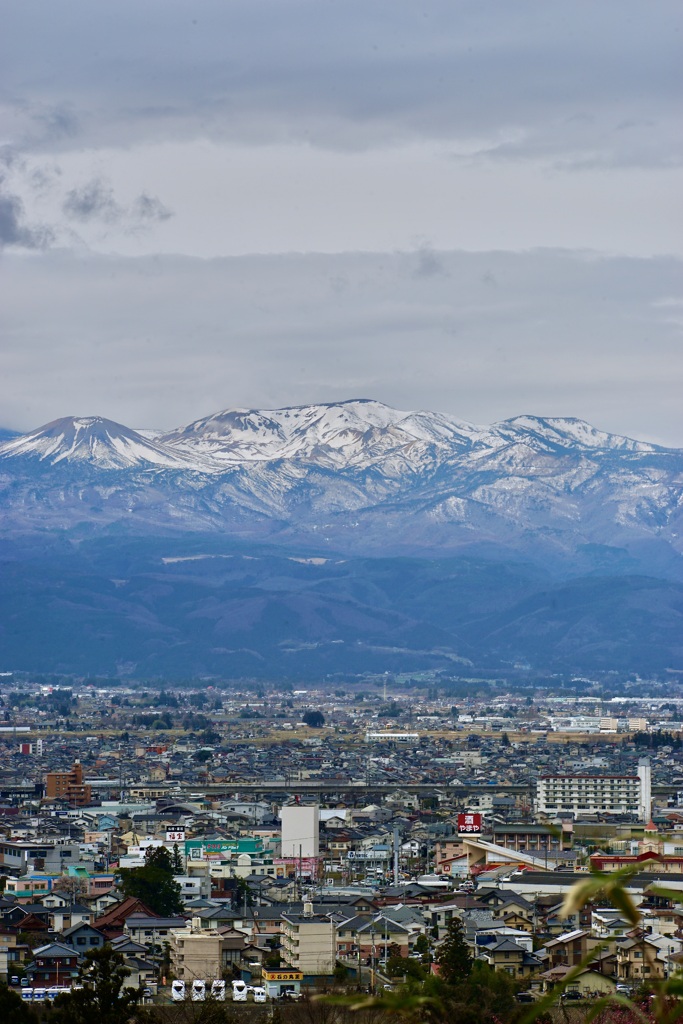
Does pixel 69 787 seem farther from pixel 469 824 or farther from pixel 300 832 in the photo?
pixel 469 824

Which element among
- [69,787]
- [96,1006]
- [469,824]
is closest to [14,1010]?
[96,1006]

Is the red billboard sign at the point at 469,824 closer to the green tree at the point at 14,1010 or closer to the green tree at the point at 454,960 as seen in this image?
the green tree at the point at 454,960

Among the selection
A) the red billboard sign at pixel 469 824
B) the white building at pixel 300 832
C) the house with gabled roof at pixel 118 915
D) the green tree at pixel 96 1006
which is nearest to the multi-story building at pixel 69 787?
the white building at pixel 300 832

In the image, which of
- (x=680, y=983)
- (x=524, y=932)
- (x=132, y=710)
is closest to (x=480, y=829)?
(x=524, y=932)

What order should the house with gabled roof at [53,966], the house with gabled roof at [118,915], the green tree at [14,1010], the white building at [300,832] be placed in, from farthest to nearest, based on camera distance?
the white building at [300,832], the house with gabled roof at [118,915], the house with gabled roof at [53,966], the green tree at [14,1010]

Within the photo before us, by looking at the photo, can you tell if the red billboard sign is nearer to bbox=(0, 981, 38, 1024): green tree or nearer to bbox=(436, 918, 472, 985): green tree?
bbox=(436, 918, 472, 985): green tree

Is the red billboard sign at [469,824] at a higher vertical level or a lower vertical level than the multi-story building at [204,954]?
higher

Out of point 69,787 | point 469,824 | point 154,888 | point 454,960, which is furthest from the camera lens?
point 69,787
